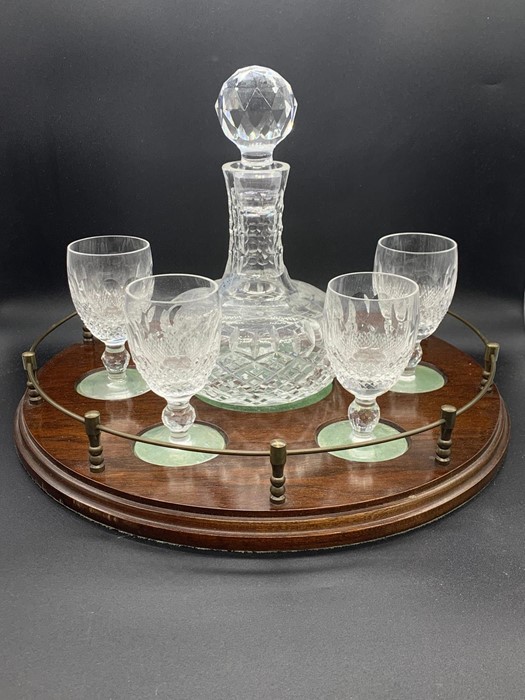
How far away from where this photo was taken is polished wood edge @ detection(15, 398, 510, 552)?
109 cm

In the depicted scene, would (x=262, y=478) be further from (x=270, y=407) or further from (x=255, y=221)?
(x=255, y=221)

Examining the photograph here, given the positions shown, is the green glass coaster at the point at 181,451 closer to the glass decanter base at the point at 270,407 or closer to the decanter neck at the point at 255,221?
the glass decanter base at the point at 270,407

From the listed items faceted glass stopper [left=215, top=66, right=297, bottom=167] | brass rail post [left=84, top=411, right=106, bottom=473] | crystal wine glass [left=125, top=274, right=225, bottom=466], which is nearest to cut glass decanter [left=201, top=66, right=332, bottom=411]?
faceted glass stopper [left=215, top=66, right=297, bottom=167]

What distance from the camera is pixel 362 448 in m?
1.25

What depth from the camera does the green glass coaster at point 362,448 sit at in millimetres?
1227

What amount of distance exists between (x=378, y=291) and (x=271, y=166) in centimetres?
28

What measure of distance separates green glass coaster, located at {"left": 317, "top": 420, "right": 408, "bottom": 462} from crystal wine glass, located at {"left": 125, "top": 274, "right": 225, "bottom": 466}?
16 cm

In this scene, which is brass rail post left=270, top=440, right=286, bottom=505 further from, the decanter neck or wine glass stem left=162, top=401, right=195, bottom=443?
the decanter neck

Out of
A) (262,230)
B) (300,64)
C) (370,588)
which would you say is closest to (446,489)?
(370,588)

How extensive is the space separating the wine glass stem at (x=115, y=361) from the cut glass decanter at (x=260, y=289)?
0.56ft

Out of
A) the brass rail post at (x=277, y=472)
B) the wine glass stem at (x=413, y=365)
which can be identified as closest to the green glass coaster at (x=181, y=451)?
the brass rail post at (x=277, y=472)

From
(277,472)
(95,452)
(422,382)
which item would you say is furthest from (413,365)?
(95,452)

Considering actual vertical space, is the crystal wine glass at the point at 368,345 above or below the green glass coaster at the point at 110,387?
above

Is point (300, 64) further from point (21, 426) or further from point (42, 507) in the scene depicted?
point (42, 507)
